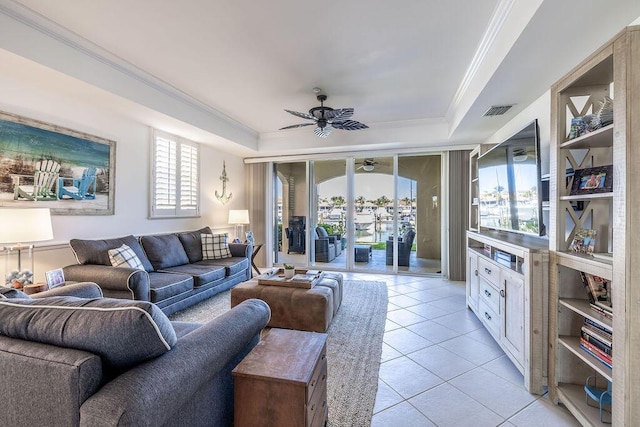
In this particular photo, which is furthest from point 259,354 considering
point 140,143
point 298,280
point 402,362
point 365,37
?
point 140,143

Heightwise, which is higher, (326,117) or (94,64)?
(94,64)

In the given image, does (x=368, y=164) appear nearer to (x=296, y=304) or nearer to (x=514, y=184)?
(x=514, y=184)

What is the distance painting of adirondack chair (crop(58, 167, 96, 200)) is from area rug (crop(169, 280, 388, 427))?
5.80 ft

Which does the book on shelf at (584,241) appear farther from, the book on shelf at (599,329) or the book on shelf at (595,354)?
the book on shelf at (595,354)

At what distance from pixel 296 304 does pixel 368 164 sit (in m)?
3.77

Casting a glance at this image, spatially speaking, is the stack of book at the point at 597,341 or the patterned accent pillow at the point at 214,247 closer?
the stack of book at the point at 597,341

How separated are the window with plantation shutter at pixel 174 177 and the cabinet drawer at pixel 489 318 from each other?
14.7 feet

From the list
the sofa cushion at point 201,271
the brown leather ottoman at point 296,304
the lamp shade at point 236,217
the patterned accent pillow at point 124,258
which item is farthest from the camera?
the lamp shade at point 236,217

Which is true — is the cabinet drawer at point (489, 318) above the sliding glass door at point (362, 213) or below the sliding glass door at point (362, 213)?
below

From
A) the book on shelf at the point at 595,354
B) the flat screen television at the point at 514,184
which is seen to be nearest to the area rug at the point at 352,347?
the book on shelf at the point at 595,354

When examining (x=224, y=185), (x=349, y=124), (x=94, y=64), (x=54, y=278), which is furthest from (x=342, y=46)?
(x=224, y=185)

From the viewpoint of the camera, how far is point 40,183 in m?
3.02

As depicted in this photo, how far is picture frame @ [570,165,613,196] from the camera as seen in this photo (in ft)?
5.54

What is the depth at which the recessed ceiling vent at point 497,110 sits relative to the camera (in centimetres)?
334
